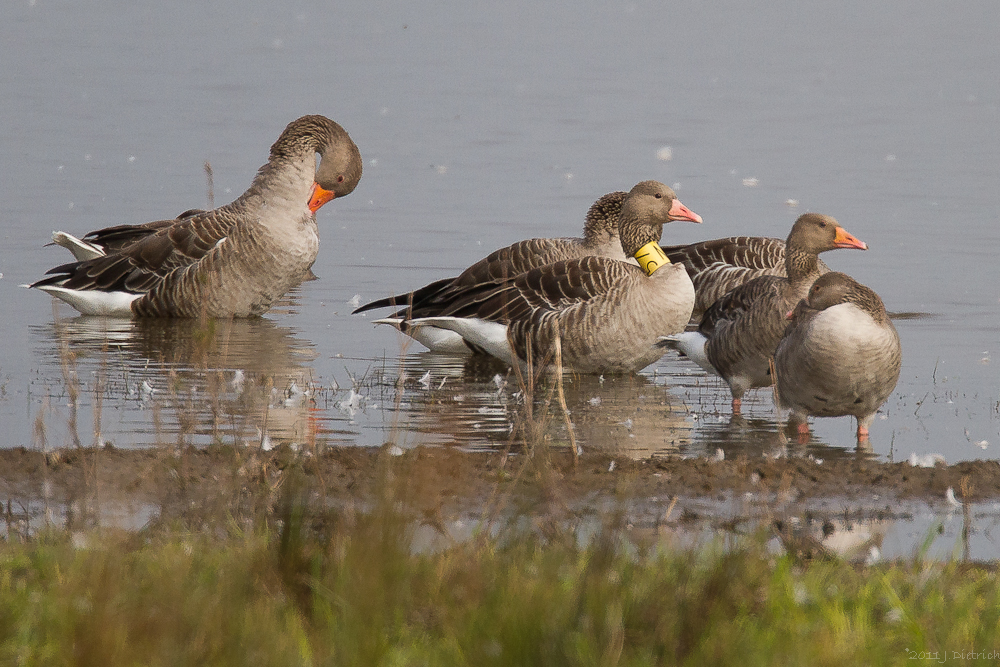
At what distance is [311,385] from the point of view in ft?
36.7

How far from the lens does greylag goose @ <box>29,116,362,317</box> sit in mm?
14414

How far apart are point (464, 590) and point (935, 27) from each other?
198 ft

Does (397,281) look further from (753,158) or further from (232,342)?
(753,158)

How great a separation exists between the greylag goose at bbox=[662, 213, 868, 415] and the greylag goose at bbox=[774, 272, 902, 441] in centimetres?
108

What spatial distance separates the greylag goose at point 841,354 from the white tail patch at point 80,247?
885 cm

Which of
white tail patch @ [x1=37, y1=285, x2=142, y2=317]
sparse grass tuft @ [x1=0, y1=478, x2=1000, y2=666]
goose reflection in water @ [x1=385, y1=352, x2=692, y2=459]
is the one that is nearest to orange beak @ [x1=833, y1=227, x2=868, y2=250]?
goose reflection in water @ [x1=385, y1=352, x2=692, y2=459]

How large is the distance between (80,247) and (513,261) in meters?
5.21

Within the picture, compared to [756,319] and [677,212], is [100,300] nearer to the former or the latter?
[677,212]

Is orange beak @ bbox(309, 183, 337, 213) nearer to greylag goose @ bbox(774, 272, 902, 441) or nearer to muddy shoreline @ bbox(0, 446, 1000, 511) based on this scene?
greylag goose @ bbox(774, 272, 902, 441)

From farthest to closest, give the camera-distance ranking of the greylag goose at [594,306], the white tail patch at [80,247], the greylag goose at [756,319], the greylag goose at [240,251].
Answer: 1. the white tail patch at [80,247]
2. the greylag goose at [240,251]
3. the greylag goose at [594,306]
4. the greylag goose at [756,319]

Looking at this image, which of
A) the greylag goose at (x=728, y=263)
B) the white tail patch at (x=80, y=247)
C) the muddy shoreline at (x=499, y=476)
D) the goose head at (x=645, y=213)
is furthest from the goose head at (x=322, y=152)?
the muddy shoreline at (x=499, y=476)

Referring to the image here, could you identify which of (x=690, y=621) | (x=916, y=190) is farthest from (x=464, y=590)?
(x=916, y=190)

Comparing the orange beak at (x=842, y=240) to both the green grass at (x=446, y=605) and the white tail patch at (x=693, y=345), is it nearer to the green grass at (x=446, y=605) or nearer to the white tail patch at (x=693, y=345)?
the white tail patch at (x=693, y=345)

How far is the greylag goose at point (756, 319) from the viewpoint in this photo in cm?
1088
